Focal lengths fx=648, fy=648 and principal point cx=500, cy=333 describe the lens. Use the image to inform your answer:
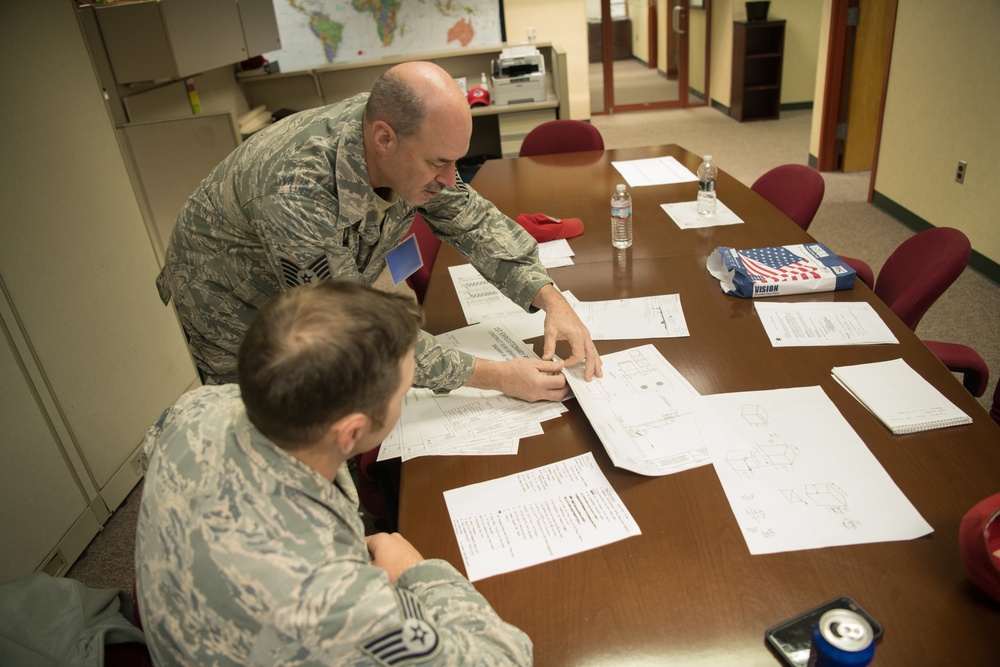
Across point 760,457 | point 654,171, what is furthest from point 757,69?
point 760,457

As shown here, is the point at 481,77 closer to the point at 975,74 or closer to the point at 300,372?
the point at 975,74

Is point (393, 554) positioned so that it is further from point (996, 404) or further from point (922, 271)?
point (922, 271)

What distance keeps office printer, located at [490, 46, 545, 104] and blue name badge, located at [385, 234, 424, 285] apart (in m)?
2.86

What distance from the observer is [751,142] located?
20.1 ft

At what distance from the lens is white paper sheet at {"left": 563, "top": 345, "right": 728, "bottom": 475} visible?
3.88 feet

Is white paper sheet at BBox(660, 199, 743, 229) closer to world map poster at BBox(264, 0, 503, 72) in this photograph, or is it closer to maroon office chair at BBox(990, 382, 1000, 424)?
maroon office chair at BBox(990, 382, 1000, 424)

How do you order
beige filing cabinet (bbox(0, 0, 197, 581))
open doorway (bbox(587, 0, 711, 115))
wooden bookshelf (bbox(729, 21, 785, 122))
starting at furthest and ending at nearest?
1. open doorway (bbox(587, 0, 711, 115))
2. wooden bookshelf (bbox(729, 21, 785, 122))
3. beige filing cabinet (bbox(0, 0, 197, 581))

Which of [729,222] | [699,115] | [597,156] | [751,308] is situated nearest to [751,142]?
[699,115]

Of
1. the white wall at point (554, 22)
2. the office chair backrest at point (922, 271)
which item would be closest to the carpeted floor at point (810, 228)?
the office chair backrest at point (922, 271)

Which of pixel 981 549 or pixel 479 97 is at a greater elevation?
pixel 479 97

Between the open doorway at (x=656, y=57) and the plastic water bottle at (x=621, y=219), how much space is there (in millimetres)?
5946

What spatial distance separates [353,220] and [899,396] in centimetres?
119

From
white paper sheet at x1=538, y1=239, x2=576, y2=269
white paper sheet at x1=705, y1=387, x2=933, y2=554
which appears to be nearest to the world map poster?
white paper sheet at x1=538, y1=239, x2=576, y2=269

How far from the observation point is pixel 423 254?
92.7 inches
